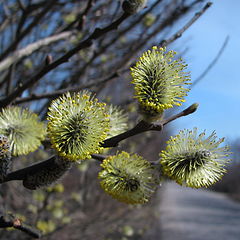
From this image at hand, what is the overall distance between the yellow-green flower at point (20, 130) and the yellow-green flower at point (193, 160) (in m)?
0.63

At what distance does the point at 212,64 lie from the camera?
292 centimetres

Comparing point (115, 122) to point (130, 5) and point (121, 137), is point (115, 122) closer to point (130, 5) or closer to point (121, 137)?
point (121, 137)

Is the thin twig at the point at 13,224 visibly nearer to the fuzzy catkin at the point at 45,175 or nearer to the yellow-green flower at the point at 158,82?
the fuzzy catkin at the point at 45,175

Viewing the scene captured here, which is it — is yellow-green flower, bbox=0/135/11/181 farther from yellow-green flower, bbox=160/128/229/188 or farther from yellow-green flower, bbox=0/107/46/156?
yellow-green flower, bbox=160/128/229/188

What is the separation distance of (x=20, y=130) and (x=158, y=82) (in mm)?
687

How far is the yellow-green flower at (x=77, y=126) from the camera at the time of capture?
1.18m

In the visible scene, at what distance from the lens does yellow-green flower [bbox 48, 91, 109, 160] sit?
3.88 feet

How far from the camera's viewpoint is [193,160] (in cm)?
133

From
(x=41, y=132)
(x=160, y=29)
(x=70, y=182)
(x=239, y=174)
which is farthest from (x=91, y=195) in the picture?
(x=239, y=174)

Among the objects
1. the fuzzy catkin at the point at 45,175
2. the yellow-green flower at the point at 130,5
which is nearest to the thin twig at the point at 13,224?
the fuzzy catkin at the point at 45,175

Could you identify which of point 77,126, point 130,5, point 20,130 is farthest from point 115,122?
point 130,5

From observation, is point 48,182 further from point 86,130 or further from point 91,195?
point 91,195

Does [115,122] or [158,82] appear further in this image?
[115,122]

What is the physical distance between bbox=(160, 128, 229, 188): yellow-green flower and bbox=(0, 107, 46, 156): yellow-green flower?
2.08 feet
